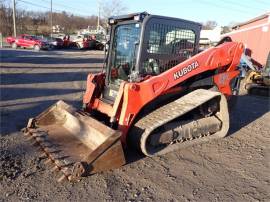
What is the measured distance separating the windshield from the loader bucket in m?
1.04

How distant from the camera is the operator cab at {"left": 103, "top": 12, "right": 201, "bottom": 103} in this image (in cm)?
571

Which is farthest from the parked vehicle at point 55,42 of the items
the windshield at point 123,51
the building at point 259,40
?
the windshield at point 123,51

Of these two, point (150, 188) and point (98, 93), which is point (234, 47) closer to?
point (98, 93)

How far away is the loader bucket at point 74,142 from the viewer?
184 inches

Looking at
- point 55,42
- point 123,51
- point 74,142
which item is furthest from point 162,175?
point 55,42

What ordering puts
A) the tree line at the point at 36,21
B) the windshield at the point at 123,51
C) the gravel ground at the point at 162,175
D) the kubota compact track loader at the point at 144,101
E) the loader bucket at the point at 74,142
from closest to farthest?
the gravel ground at the point at 162,175
the loader bucket at the point at 74,142
the kubota compact track loader at the point at 144,101
the windshield at the point at 123,51
the tree line at the point at 36,21

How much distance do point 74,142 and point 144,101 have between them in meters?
1.28

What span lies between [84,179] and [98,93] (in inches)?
90.3

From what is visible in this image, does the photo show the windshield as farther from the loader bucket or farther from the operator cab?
the loader bucket

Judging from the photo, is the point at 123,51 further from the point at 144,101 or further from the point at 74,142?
the point at 74,142

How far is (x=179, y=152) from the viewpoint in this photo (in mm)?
5777

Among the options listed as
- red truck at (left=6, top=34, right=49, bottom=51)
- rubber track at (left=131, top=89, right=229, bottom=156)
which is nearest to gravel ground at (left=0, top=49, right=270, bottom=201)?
rubber track at (left=131, top=89, right=229, bottom=156)

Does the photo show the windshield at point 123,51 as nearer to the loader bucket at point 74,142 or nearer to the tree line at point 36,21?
the loader bucket at point 74,142

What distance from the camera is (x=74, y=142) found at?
5504 mm
